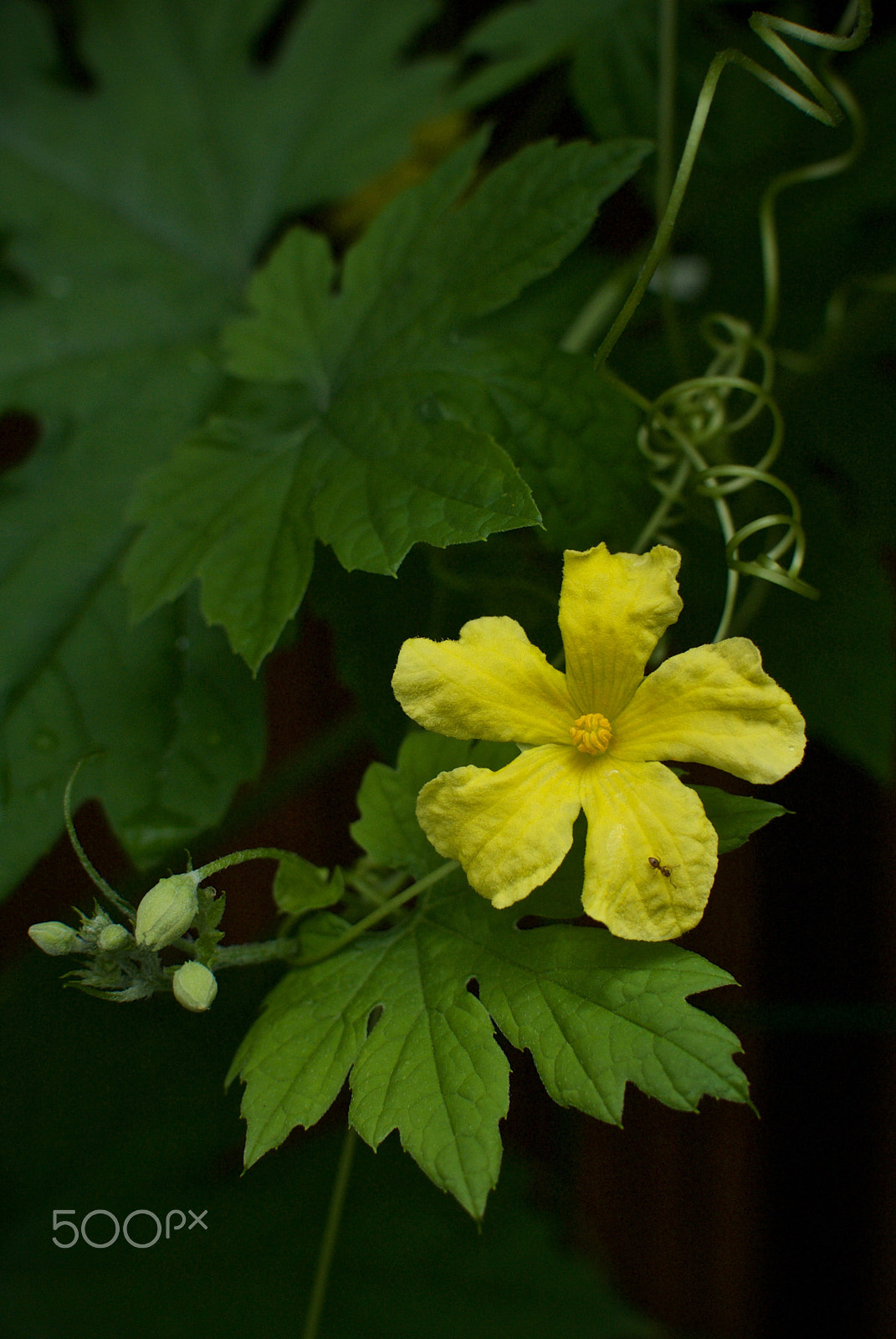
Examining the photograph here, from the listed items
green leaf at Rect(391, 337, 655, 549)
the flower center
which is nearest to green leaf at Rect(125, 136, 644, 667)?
green leaf at Rect(391, 337, 655, 549)

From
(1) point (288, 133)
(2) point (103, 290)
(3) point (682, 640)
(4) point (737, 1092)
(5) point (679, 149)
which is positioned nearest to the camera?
(4) point (737, 1092)

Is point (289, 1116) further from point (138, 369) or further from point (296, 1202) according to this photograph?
point (296, 1202)

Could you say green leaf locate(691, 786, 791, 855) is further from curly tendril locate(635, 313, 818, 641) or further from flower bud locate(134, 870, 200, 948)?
flower bud locate(134, 870, 200, 948)

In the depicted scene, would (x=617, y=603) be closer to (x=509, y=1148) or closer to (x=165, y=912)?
(x=165, y=912)

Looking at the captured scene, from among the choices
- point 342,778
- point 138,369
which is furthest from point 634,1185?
point 138,369
